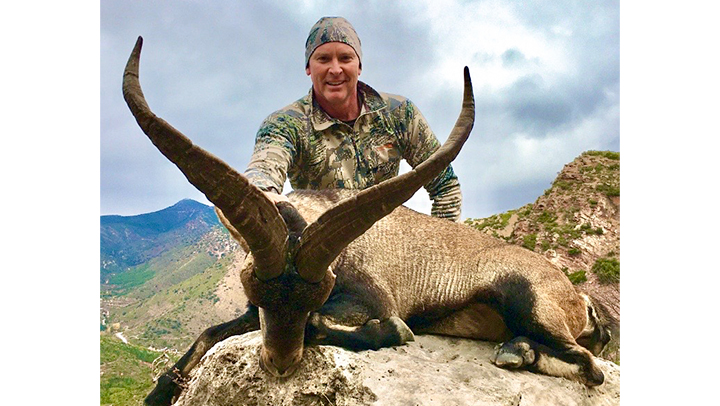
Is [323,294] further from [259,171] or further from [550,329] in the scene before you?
[550,329]

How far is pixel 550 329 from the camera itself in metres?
3.96

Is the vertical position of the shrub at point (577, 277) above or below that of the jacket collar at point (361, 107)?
below

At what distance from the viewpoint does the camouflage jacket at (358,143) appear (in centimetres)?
489

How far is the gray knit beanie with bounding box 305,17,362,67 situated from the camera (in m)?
4.68

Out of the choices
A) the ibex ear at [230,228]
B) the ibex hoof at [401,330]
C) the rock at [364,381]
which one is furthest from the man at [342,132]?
the rock at [364,381]

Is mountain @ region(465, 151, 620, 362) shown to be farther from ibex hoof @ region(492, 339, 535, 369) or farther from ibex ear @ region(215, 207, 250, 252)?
ibex ear @ region(215, 207, 250, 252)

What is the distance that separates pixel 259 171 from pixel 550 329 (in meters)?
A: 2.49

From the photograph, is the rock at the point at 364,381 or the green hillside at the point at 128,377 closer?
the rock at the point at 364,381

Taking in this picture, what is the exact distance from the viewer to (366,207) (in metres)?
2.72

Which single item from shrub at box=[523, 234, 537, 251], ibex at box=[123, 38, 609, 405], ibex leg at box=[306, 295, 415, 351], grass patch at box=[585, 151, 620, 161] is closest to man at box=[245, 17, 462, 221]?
ibex at box=[123, 38, 609, 405]

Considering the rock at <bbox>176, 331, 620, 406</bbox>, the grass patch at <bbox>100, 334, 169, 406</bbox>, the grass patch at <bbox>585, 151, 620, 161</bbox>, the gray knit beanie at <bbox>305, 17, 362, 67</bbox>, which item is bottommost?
the grass patch at <bbox>100, 334, 169, 406</bbox>

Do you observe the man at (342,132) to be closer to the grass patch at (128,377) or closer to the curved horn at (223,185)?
the curved horn at (223,185)

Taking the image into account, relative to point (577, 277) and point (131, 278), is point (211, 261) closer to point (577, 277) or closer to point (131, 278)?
point (131, 278)

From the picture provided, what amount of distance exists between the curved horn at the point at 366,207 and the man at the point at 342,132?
1539 mm
